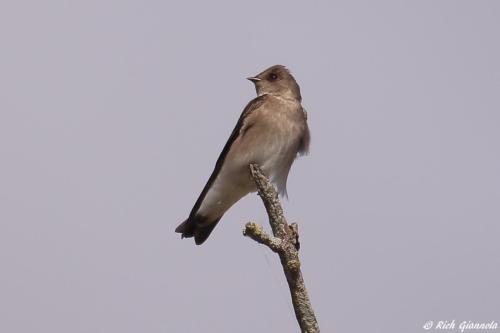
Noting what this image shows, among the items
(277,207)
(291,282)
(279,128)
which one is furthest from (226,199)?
(291,282)

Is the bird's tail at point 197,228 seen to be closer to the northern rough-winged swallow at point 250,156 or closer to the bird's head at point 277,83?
the northern rough-winged swallow at point 250,156

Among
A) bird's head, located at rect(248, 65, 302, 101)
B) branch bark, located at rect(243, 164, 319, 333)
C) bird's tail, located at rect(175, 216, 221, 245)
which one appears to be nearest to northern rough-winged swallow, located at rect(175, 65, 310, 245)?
bird's tail, located at rect(175, 216, 221, 245)

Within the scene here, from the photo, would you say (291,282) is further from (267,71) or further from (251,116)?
(267,71)

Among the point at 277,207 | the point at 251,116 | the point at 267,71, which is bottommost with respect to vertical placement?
the point at 277,207

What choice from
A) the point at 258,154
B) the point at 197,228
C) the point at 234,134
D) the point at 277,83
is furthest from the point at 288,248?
the point at 277,83

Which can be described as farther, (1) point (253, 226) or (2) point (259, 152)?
(2) point (259, 152)

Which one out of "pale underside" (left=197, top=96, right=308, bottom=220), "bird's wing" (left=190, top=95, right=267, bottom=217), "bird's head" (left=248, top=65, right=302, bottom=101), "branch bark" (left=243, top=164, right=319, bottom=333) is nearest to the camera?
"branch bark" (left=243, top=164, right=319, bottom=333)

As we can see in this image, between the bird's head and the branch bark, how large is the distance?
367 centimetres

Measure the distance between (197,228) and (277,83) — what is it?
1821 millimetres

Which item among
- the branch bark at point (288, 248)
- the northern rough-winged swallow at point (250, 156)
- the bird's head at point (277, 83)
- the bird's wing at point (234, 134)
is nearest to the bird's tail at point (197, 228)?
the northern rough-winged swallow at point (250, 156)

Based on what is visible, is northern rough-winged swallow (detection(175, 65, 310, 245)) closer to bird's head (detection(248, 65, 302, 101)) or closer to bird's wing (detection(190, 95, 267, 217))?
bird's wing (detection(190, 95, 267, 217))

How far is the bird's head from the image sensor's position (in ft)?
28.7

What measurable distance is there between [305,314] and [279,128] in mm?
3833

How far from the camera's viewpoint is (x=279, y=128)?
7.91 m
